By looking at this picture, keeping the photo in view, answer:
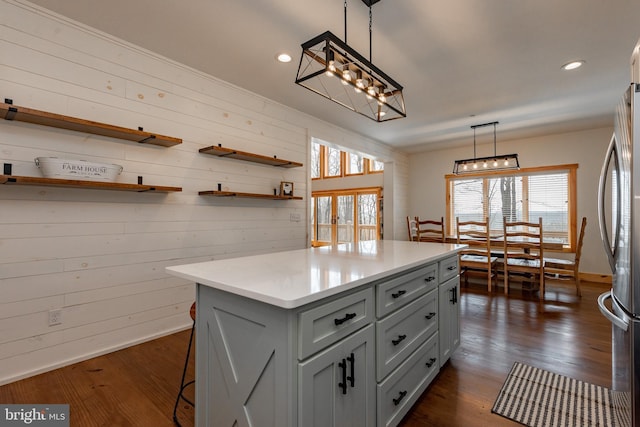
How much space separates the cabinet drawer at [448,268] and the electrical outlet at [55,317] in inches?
111

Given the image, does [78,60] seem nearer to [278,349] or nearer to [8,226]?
[8,226]

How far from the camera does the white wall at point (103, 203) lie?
2.11m

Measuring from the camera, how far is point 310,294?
43.5 inches

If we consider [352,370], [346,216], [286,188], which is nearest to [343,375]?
[352,370]

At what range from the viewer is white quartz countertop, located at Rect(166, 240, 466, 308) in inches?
44.9

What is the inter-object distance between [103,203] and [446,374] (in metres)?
2.98

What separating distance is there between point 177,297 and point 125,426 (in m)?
1.40

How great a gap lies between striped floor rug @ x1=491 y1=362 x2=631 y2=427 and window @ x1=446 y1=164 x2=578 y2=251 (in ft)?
13.7

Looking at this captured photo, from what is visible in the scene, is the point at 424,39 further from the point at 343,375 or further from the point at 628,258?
the point at 343,375

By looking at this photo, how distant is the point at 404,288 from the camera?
5.69 feet

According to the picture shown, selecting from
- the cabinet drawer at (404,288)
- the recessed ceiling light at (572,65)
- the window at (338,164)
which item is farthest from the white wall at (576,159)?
the cabinet drawer at (404,288)

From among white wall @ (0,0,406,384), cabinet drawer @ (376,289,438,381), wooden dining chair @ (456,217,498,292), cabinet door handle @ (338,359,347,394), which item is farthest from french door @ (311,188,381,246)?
cabinet door handle @ (338,359,347,394)

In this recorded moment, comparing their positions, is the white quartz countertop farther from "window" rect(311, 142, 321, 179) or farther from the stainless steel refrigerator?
"window" rect(311, 142, 321, 179)

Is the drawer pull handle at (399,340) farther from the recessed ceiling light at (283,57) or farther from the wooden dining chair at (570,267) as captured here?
the wooden dining chair at (570,267)
